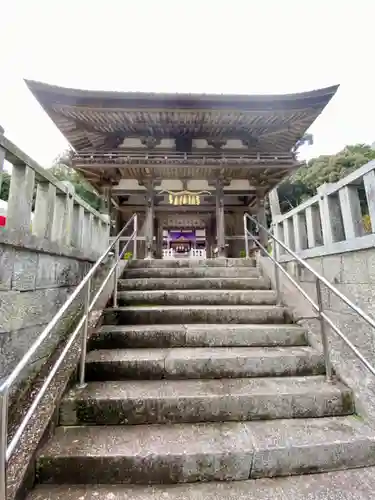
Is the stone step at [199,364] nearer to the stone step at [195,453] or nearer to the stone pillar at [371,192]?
the stone step at [195,453]

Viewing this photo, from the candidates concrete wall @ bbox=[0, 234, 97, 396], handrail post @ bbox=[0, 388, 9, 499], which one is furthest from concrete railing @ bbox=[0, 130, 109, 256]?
handrail post @ bbox=[0, 388, 9, 499]

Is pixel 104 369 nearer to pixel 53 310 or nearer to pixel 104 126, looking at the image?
pixel 53 310

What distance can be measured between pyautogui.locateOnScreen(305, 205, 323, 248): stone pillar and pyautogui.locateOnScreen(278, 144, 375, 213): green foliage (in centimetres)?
1627

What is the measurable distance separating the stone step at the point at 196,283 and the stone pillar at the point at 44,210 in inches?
58.3

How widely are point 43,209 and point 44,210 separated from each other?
2 centimetres

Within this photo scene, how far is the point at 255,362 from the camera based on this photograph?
2.46m

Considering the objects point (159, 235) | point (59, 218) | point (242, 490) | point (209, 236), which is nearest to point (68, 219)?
point (59, 218)

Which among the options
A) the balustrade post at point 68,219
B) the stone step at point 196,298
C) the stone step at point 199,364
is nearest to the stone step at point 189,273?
the stone step at point 196,298

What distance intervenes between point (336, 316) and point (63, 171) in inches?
846

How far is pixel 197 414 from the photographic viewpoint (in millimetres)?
2059

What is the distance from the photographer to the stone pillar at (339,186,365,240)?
2893 millimetres

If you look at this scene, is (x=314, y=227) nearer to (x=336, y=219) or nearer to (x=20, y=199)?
(x=336, y=219)

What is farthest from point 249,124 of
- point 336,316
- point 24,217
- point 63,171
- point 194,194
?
point 63,171

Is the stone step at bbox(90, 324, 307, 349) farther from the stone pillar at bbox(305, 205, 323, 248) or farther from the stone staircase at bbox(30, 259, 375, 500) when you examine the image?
the stone pillar at bbox(305, 205, 323, 248)
